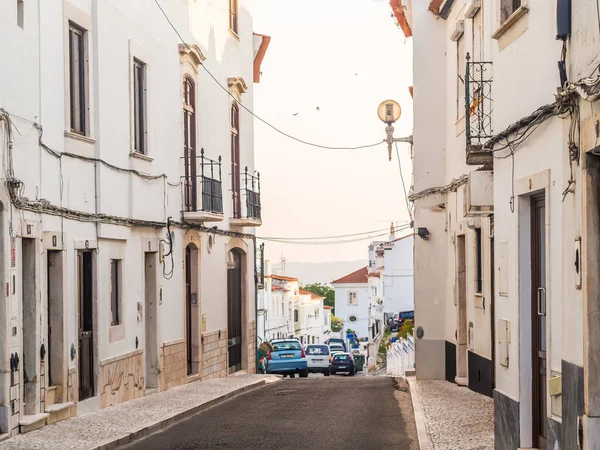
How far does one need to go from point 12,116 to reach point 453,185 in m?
9.27

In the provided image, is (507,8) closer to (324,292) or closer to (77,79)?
(77,79)

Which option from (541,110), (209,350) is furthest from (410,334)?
(541,110)

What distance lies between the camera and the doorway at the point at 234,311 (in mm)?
26109

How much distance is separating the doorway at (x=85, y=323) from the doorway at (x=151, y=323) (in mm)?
3277

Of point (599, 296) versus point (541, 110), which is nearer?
point (599, 296)

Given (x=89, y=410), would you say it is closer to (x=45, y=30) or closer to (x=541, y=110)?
(x=45, y=30)

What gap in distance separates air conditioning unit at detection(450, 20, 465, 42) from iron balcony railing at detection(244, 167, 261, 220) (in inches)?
332


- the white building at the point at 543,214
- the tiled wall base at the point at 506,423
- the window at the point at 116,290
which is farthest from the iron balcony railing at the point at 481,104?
the window at the point at 116,290

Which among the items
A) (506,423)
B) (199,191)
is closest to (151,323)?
(199,191)

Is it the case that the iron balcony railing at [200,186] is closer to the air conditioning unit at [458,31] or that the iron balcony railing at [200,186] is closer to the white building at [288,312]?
the air conditioning unit at [458,31]

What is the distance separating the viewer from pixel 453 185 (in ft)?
62.5

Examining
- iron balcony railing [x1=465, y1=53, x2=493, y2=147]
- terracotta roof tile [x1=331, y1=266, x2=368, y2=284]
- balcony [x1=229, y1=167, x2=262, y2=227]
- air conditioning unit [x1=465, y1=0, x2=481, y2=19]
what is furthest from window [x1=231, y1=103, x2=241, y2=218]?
terracotta roof tile [x1=331, y1=266, x2=368, y2=284]

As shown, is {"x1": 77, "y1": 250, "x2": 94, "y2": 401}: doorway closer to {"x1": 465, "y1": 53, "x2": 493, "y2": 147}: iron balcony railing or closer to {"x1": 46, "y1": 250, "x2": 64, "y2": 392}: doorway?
{"x1": 46, "y1": 250, "x2": 64, "y2": 392}: doorway

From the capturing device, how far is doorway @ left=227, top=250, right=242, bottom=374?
2611 cm
